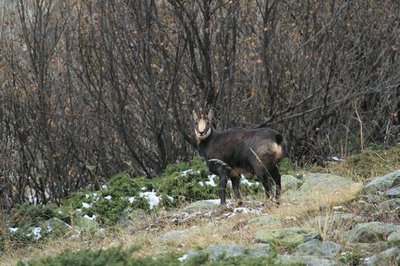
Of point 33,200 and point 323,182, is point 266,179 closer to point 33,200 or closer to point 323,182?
point 323,182

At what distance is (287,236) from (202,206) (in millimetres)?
3411

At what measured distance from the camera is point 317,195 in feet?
37.5

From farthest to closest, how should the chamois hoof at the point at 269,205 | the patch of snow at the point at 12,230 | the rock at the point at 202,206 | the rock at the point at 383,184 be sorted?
the patch of snow at the point at 12,230 → the rock at the point at 202,206 → the chamois hoof at the point at 269,205 → the rock at the point at 383,184

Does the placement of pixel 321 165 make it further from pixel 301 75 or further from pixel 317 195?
pixel 317 195

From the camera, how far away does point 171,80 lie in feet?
55.4

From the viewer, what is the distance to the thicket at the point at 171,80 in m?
16.7

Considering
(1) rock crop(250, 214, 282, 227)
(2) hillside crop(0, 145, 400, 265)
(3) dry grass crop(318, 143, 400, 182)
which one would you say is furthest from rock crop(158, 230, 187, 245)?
(3) dry grass crop(318, 143, 400, 182)

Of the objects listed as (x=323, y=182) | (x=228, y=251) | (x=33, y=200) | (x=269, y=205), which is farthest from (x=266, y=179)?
(x=33, y=200)

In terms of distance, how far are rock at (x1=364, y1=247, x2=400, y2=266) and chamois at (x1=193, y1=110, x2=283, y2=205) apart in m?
3.48

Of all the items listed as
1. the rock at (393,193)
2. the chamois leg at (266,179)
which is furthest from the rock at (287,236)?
the chamois leg at (266,179)

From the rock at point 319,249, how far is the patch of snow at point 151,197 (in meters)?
4.93

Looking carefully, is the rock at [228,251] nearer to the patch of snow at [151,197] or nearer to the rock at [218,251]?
the rock at [218,251]

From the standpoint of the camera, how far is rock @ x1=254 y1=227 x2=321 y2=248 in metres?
9.15

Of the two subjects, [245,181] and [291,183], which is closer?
[291,183]
